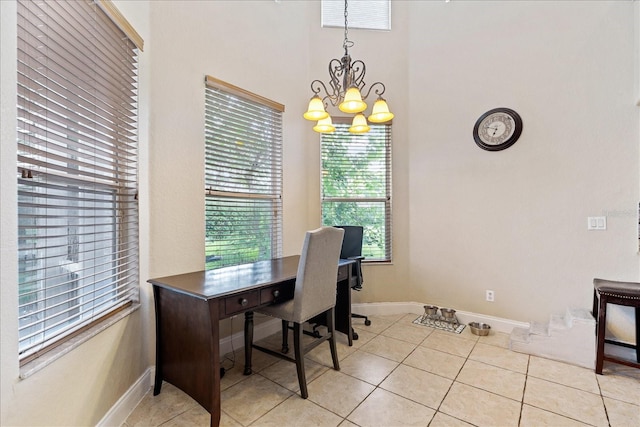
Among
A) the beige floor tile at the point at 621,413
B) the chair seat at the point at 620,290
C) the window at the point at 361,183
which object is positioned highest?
the window at the point at 361,183

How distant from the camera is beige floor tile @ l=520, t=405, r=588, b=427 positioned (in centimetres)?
168

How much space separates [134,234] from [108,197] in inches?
12.1

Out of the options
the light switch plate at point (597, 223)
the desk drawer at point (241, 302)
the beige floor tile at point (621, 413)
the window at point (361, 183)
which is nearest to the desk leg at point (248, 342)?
the desk drawer at point (241, 302)

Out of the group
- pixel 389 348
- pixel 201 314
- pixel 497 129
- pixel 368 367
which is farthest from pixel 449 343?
pixel 201 314

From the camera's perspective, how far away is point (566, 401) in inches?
74.3

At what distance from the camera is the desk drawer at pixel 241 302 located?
1706mm

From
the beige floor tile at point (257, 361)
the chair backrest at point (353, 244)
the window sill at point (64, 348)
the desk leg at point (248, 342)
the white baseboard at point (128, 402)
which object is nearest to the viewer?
the window sill at point (64, 348)

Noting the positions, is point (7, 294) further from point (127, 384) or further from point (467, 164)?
point (467, 164)

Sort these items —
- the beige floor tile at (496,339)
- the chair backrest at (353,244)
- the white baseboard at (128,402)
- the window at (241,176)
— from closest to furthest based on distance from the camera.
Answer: the white baseboard at (128,402)
the window at (241,176)
the beige floor tile at (496,339)
the chair backrest at (353,244)

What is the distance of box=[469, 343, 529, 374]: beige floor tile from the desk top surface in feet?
5.71

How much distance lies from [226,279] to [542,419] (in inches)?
82.1

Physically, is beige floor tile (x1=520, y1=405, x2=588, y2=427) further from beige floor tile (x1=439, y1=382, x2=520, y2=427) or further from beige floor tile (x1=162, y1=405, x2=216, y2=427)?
beige floor tile (x1=162, y1=405, x2=216, y2=427)

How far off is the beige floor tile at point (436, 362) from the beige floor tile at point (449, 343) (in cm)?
8

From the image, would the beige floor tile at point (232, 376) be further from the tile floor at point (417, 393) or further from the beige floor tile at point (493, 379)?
the beige floor tile at point (493, 379)
